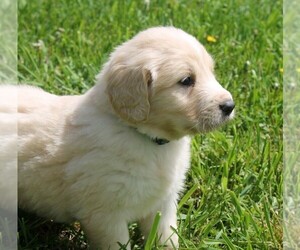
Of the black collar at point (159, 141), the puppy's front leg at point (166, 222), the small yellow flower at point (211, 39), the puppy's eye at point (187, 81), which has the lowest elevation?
the puppy's front leg at point (166, 222)

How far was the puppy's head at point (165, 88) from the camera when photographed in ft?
10.4

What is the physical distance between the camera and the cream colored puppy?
3.20 m

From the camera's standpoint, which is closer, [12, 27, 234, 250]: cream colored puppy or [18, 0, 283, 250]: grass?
[12, 27, 234, 250]: cream colored puppy

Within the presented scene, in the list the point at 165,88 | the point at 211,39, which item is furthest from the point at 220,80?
the point at 165,88

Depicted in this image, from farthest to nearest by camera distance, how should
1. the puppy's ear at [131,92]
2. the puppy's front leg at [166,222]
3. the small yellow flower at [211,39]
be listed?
1. the small yellow flower at [211,39]
2. the puppy's front leg at [166,222]
3. the puppy's ear at [131,92]

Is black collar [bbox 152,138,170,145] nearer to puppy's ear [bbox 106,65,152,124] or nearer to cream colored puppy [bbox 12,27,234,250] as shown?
cream colored puppy [bbox 12,27,234,250]

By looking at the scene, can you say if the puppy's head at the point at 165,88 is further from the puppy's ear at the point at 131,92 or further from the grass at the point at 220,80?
the grass at the point at 220,80

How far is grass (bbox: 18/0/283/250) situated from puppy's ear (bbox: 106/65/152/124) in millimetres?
596

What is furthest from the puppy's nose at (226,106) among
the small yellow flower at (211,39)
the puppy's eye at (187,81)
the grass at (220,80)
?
the small yellow flower at (211,39)

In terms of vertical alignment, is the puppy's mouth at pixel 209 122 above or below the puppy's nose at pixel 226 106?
below

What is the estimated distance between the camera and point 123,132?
329 cm

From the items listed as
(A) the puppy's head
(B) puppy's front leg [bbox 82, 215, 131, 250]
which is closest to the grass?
(B) puppy's front leg [bbox 82, 215, 131, 250]

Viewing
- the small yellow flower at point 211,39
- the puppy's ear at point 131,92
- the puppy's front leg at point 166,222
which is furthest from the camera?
the small yellow flower at point 211,39

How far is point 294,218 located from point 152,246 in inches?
27.9
